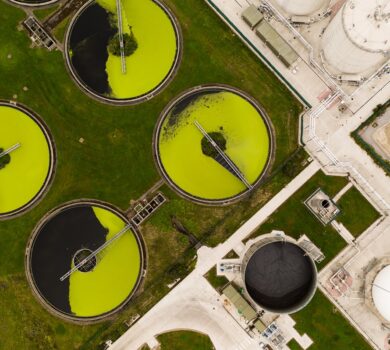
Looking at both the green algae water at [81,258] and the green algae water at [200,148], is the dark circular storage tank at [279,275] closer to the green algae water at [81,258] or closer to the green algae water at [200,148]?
the green algae water at [200,148]

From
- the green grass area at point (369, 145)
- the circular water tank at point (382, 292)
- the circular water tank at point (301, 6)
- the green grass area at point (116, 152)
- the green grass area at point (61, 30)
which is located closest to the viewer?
the circular water tank at point (382, 292)

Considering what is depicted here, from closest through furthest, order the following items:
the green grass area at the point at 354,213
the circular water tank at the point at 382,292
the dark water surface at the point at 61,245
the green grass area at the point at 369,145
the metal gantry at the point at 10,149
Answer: the circular water tank at the point at 382,292, the metal gantry at the point at 10,149, the dark water surface at the point at 61,245, the green grass area at the point at 354,213, the green grass area at the point at 369,145

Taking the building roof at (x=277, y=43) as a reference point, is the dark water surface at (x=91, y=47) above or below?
above

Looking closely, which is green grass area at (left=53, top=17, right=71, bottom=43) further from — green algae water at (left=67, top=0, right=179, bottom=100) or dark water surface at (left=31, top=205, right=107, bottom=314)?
dark water surface at (left=31, top=205, right=107, bottom=314)

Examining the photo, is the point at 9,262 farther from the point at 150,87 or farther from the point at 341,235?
the point at 341,235

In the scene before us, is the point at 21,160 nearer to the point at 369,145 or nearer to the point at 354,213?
the point at 354,213

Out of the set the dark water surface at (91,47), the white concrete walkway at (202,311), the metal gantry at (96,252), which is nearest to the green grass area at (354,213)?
the white concrete walkway at (202,311)
